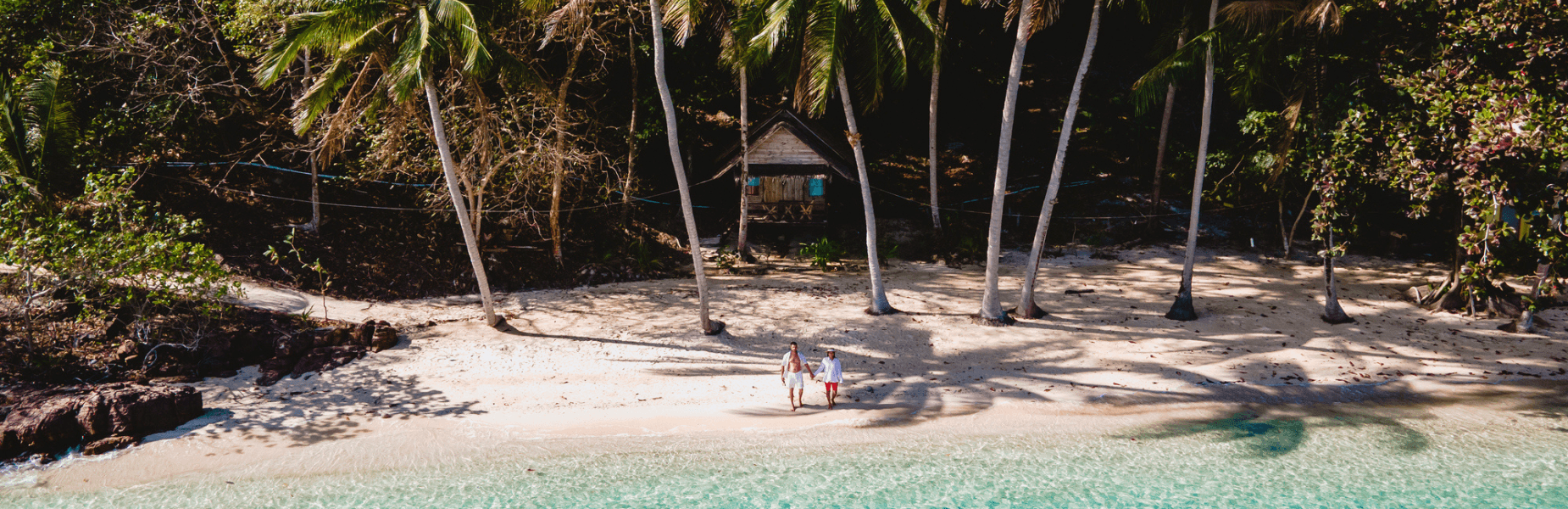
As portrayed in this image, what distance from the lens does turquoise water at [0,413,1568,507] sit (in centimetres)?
938

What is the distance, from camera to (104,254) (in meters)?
11.7

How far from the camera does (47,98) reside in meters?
13.9

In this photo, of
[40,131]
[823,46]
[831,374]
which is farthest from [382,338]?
[823,46]

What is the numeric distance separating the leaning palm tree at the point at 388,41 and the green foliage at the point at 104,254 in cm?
266

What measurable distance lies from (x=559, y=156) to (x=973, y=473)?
10844mm

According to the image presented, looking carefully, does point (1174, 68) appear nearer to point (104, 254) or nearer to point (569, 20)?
point (569, 20)

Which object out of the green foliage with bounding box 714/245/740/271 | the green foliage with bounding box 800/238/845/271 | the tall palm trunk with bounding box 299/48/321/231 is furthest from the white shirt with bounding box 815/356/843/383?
the tall palm trunk with bounding box 299/48/321/231

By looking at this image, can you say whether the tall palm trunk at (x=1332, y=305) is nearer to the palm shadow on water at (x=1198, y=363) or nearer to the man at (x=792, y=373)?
the palm shadow on water at (x=1198, y=363)

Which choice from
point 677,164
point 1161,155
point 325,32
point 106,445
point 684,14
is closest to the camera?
point 106,445

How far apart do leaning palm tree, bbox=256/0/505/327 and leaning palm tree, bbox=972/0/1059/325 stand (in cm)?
902

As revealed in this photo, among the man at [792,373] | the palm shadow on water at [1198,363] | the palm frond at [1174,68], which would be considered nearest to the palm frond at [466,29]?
the palm shadow on water at [1198,363]

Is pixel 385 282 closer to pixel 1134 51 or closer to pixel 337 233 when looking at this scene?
pixel 337 233

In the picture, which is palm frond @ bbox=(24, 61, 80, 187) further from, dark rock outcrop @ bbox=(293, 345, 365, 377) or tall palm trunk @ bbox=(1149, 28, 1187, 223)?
tall palm trunk @ bbox=(1149, 28, 1187, 223)

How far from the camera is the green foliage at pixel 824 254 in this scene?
19875 millimetres
